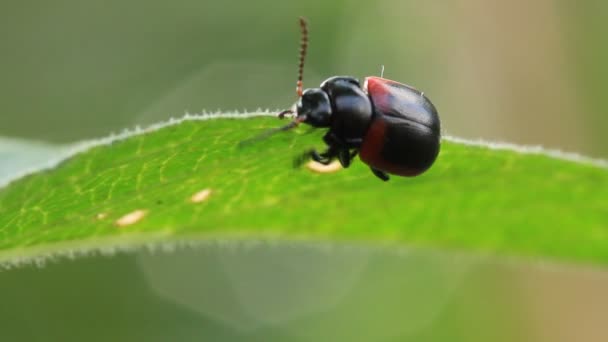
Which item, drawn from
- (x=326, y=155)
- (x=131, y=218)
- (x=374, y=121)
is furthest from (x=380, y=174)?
(x=131, y=218)

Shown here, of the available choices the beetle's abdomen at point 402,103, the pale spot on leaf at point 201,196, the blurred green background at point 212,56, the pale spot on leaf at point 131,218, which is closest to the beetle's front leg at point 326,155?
the beetle's abdomen at point 402,103

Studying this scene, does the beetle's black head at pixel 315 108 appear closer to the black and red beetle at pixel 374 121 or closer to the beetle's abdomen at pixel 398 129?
the black and red beetle at pixel 374 121

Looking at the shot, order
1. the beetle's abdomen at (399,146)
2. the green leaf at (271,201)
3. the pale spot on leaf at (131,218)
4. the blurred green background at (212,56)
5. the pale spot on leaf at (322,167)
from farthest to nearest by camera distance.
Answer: the blurred green background at (212,56) < the beetle's abdomen at (399,146) < the pale spot on leaf at (322,167) < the pale spot on leaf at (131,218) < the green leaf at (271,201)

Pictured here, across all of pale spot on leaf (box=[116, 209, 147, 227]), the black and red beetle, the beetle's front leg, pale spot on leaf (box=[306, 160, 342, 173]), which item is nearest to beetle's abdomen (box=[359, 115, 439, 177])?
the black and red beetle

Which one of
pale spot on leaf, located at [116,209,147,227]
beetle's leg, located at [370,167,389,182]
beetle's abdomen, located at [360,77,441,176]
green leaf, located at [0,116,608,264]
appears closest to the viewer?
green leaf, located at [0,116,608,264]

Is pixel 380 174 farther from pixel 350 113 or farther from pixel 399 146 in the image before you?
pixel 350 113

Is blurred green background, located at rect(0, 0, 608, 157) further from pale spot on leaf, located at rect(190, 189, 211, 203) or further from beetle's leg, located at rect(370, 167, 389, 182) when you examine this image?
pale spot on leaf, located at rect(190, 189, 211, 203)
